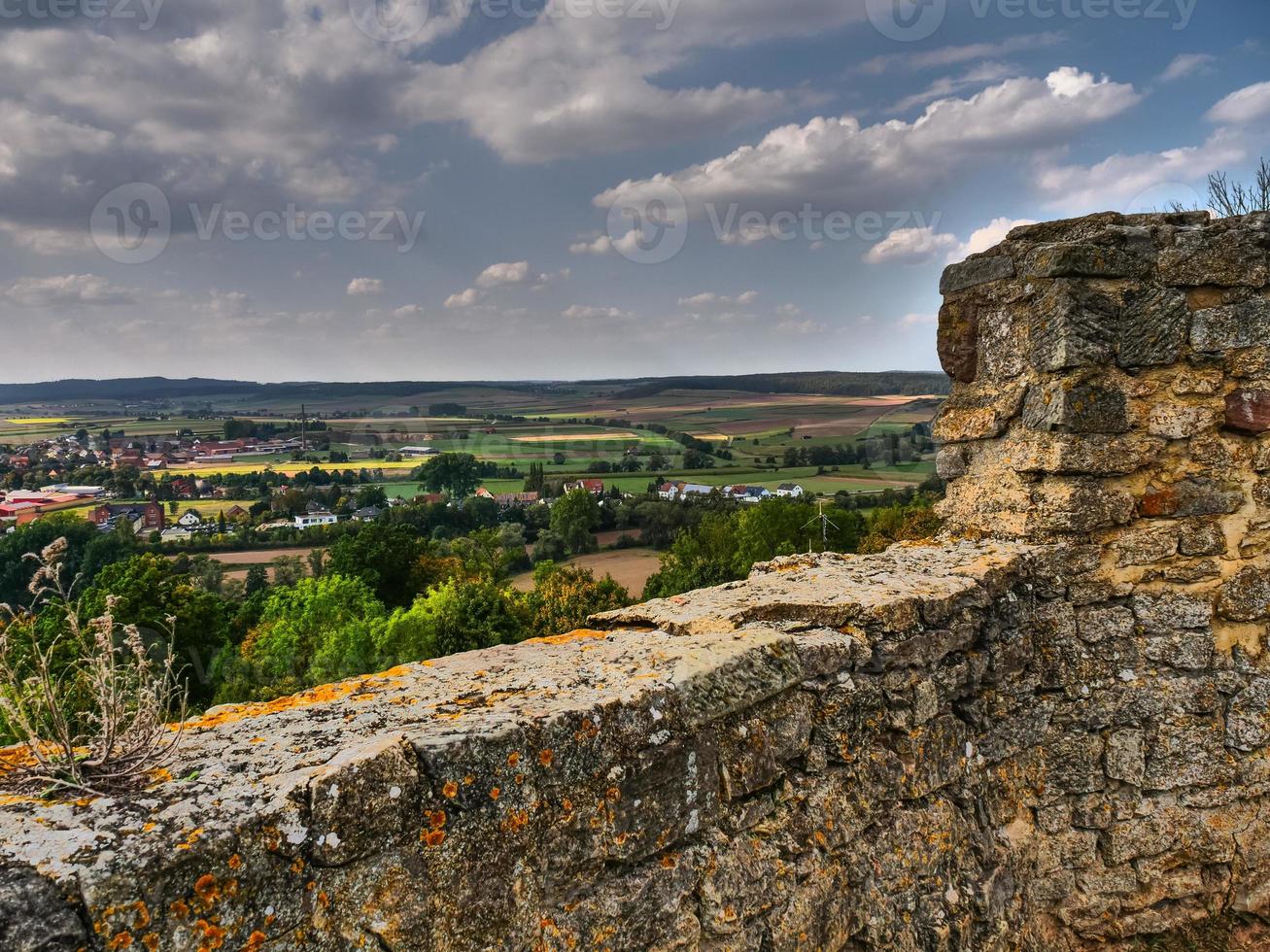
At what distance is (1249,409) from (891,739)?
2.90 m

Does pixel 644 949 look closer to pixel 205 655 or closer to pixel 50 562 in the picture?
pixel 50 562

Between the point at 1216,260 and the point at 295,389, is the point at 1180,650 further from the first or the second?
the point at 295,389

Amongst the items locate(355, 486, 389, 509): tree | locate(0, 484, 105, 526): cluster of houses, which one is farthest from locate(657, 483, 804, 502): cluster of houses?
locate(0, 484, 105, 526): cluster of houses

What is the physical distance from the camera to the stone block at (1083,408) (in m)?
4.32

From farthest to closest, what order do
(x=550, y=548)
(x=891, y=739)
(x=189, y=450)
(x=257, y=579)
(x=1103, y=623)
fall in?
(x=189, y=450) < (x=550, y=548) < (x=257, y=579) < (x=1103, y=623) < (x=891, y=739)

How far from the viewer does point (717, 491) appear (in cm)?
5400

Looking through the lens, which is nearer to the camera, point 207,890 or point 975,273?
point 207,890

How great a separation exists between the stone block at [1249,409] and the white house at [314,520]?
57363mm

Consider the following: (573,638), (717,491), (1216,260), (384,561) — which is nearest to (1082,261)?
(1216,260)

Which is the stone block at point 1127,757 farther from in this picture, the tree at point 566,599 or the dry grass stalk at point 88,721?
the tree at point 566,599

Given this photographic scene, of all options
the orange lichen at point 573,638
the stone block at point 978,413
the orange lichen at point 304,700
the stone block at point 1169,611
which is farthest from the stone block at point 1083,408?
the orange lichen at point 304,700

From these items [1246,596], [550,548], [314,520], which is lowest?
[550,548]

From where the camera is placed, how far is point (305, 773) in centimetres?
225

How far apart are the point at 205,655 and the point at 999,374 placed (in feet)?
95.8
